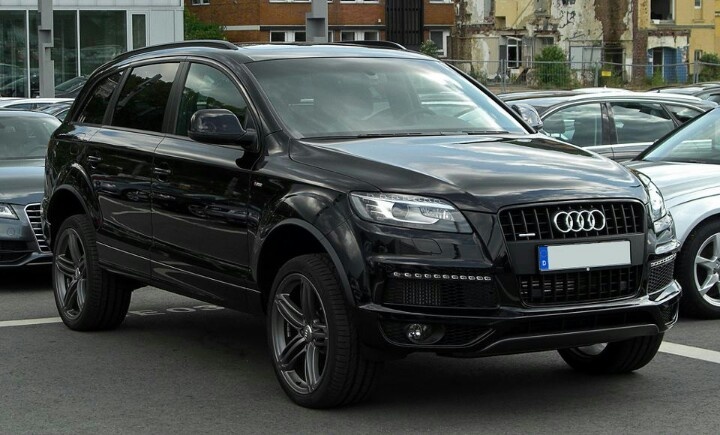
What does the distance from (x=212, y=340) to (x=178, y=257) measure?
115 cm

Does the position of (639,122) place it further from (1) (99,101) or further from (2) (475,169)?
(2) (475,169)

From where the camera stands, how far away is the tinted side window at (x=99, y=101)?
30.6 ft

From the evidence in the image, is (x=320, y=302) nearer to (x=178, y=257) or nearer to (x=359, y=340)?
(x=359, y=340)

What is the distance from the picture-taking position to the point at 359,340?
6387mm

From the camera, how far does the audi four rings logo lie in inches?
249

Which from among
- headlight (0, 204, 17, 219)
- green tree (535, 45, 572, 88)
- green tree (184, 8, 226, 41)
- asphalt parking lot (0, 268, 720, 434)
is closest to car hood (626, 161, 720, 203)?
asphalt parking lot (0, 268, 720, 434)

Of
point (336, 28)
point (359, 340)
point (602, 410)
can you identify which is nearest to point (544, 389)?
point (602, 410)

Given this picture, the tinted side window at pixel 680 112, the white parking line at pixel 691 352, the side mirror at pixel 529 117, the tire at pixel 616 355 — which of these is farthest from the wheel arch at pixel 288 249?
the tinted side window at pixel 680 112

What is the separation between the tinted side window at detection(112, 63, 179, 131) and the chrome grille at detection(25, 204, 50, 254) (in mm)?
2776

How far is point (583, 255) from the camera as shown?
249 inches

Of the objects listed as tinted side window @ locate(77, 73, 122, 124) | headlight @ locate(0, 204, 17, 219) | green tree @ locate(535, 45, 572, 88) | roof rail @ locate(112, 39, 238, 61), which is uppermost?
green tree @ locate(535, 45, 572, 88)

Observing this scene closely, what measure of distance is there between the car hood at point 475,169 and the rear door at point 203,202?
0.53 meters

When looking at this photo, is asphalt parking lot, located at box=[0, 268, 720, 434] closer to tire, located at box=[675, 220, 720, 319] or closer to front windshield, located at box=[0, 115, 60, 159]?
tire, located at box=[675, 220, 720, 319]

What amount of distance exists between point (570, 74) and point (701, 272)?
121 feet
